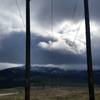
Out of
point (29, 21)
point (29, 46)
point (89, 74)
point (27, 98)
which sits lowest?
point (27, 98)

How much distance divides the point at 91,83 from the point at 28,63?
12.0 feet

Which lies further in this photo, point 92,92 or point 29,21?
point 29,21

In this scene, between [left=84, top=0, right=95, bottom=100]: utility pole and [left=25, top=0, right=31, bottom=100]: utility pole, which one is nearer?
[left=84, top=0, right=95, bottom=100]: utility pole

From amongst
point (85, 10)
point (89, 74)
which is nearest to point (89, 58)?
point (89, 74)

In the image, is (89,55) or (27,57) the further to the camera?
(27,57)

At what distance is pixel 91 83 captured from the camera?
57.1ft

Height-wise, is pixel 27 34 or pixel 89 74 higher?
pixel 27 34

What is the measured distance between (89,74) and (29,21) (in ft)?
15.6

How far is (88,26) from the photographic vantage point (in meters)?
18.2

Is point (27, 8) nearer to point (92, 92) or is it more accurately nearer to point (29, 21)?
point (29, 21)

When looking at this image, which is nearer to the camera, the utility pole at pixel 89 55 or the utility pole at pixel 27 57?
the utility pole at pixel 89 55

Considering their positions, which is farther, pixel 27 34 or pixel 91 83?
pixel 27 34

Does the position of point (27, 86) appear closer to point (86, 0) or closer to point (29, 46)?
point (29, 46)

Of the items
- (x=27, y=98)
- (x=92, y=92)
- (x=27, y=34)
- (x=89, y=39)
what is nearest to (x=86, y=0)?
(x=89, y=39)
